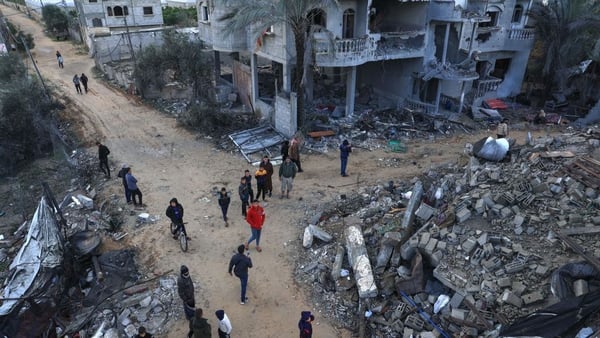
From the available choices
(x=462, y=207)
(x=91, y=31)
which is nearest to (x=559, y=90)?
(x=462, y=207)

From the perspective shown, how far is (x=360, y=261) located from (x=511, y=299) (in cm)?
329

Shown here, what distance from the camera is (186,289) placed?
7941 millimetres

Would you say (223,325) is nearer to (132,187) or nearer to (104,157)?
(132,187)

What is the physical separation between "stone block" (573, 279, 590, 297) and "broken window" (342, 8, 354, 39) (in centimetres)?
1544

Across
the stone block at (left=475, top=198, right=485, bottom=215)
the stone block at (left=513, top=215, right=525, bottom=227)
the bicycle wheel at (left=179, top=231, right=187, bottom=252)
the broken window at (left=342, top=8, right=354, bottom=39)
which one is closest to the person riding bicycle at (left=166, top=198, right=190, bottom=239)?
the bicycle wheel at (left=179, top=231, right=187, bottom=252)

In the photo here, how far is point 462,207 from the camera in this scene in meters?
9.89

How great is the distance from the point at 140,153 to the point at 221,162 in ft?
12.3

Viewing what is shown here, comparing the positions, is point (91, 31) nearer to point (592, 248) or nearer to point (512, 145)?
point (512, 145)

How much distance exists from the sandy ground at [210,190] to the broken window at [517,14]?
391 inches

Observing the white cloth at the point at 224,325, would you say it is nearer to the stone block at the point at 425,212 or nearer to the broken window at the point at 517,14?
the stone block at the point at 425,212

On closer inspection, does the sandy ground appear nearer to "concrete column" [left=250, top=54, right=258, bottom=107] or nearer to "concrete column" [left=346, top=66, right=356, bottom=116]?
"concrete column" [left=346, top=66, right=356, bottom=116]

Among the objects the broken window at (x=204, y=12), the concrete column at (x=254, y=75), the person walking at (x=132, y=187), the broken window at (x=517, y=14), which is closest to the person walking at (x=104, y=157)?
the person walking at (x=132, y=187)

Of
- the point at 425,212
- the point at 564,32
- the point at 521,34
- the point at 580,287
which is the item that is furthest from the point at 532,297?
the point at 521,34

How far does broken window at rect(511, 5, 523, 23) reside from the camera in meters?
23.2
